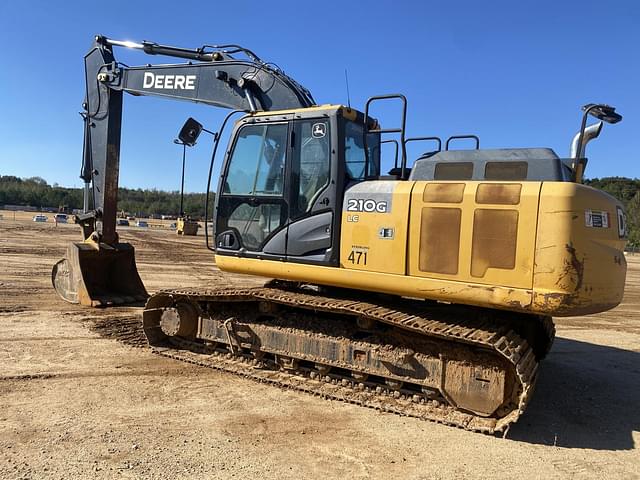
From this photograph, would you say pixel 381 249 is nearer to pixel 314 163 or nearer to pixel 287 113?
pixel 314 163

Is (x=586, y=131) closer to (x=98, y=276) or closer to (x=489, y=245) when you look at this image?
(x=489, y=245)

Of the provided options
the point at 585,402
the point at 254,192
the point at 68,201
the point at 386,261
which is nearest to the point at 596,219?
the point at 386,261

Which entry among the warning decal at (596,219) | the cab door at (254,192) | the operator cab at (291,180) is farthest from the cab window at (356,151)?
the warning decal at (596,219)

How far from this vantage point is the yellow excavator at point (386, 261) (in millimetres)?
4465

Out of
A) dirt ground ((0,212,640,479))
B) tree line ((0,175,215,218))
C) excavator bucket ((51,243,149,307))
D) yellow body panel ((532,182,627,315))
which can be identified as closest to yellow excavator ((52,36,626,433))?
yellow body panel ((532,182,627,315))

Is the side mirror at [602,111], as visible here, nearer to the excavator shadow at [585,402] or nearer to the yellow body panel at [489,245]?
the yellow body panel at [489,245]

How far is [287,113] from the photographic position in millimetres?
5918

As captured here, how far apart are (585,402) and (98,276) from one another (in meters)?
8.25

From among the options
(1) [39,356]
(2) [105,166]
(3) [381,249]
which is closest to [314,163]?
(3) [381,249]

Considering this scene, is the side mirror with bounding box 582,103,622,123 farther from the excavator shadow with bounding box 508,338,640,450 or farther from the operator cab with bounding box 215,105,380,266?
the excavator shadow with bounding box 508,338,640,450

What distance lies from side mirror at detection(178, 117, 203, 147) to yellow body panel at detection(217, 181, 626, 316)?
12.2 feet

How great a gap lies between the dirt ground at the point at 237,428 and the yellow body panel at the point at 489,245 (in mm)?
1262

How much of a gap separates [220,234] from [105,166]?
4.07 metres

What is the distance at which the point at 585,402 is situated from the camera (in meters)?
5.88
